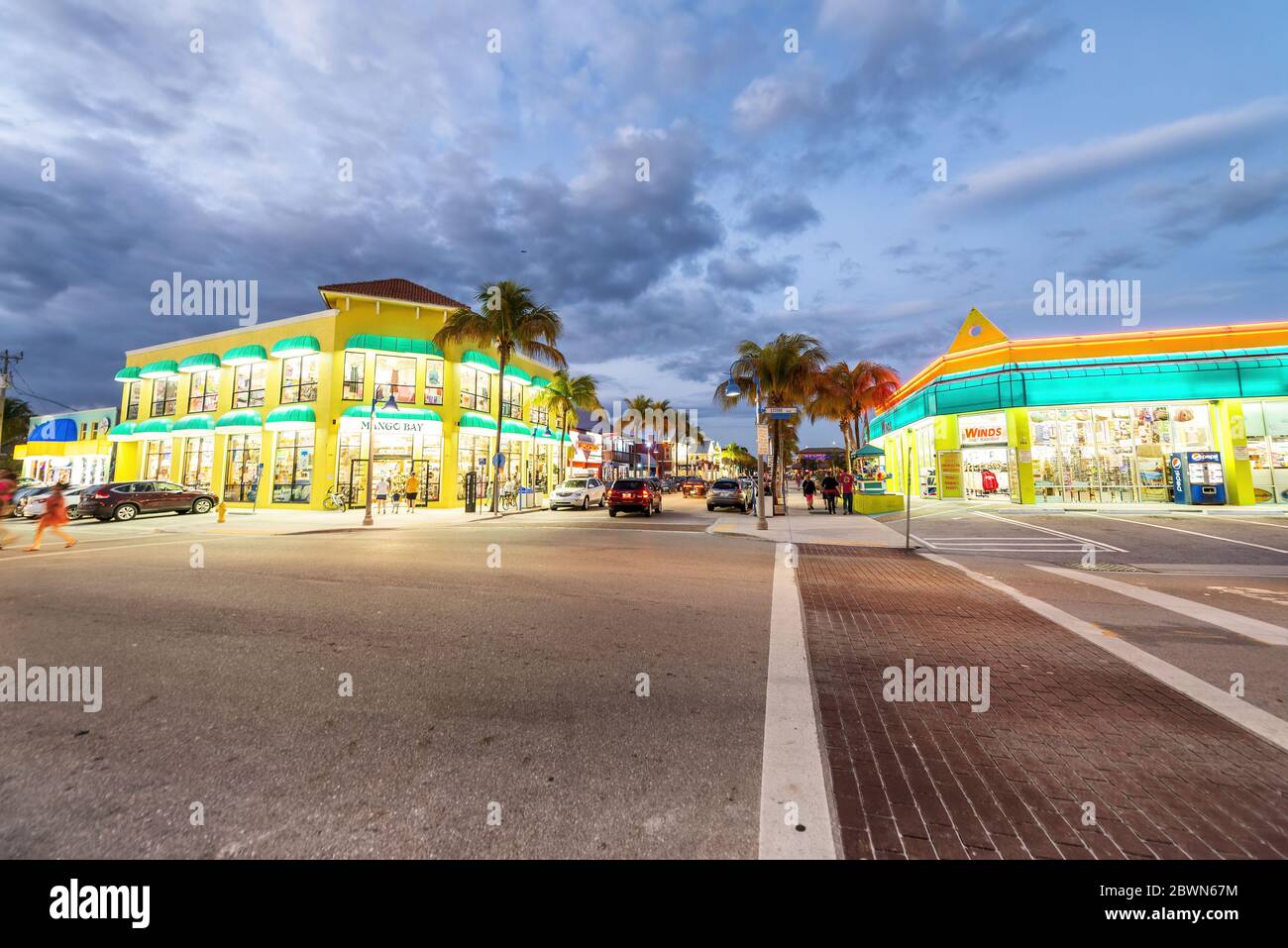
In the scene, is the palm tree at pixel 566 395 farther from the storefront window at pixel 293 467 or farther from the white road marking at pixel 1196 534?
the white road marking at pixel 1196 534

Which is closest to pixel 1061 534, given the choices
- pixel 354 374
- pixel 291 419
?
pixel 354 374

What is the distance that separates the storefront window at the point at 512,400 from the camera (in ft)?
110

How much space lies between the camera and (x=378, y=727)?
10.8ft

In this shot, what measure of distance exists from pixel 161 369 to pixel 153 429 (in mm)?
3713

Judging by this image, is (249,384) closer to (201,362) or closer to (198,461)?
(201,362)

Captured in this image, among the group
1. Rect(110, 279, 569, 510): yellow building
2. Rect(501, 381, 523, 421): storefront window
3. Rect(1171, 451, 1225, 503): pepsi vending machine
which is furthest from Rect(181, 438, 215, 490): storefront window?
Rect(1171, 451, 1225, 503): pepsi vending machine

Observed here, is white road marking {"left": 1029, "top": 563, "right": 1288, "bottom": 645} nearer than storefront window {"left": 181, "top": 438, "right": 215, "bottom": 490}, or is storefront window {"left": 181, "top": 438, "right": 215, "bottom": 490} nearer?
white road marking {"left": 1029, "top": 563, "right": 1288, "bottom": 645}

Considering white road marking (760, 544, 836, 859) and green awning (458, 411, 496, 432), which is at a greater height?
green awning (458, 411, 496, 432)

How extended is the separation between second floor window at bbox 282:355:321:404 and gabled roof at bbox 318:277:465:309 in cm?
381

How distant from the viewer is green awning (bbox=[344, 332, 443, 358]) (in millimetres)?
26484

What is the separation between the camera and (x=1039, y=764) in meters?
2.97

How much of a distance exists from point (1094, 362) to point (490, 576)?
31.3 m

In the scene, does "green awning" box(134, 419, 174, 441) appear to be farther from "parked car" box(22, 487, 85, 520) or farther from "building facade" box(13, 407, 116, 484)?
"building facade" box(13, 407, 116, 484)
